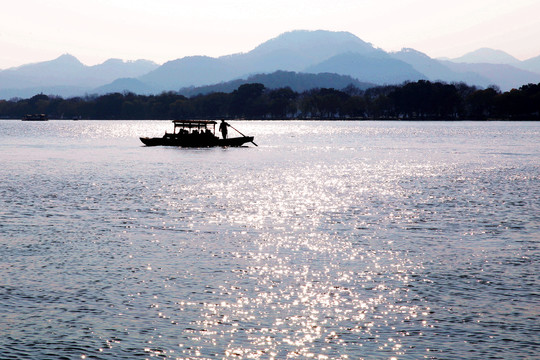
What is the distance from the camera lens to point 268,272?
22094mm

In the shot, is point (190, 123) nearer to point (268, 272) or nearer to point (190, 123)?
point (190, 123)

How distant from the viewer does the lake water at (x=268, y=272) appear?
15125mm

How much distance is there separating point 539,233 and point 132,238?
1872 cm

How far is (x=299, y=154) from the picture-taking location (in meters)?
98.4

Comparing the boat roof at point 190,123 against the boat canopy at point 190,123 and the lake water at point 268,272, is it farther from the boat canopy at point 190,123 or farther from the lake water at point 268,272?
the lake water at point 268,272

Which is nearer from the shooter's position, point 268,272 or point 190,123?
point 268,272

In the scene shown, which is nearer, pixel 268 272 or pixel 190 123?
pixel 268 272

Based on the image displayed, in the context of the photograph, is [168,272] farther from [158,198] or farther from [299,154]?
[299,154]

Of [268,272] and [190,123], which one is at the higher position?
[190,123]

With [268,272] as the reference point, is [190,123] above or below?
above

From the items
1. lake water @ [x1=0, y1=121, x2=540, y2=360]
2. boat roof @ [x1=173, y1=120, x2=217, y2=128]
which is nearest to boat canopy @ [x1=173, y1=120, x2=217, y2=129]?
boat roof @ [x1=173, y1=120, x2=217, y2=128]

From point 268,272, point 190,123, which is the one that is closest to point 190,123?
point 190,123

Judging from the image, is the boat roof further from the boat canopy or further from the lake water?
the lake water

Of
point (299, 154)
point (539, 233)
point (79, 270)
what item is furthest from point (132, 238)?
point (299, 154)
